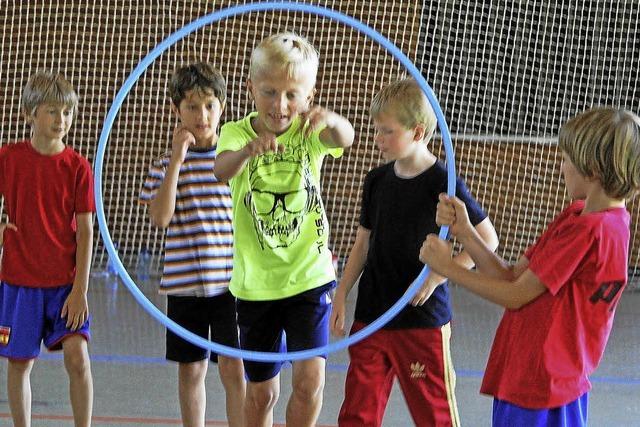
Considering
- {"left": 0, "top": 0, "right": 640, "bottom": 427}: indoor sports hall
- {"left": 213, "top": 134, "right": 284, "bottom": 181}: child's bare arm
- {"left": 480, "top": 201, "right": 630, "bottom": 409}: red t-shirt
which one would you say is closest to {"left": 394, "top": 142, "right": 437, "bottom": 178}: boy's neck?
{"left": 213, "top": 134, "right": 284, "bottom": 181}: child's bare arm

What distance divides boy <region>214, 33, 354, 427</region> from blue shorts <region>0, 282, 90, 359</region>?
741mm

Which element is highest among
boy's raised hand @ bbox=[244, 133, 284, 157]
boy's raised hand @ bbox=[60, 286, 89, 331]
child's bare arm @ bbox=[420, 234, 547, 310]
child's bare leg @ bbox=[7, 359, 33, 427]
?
boy's raised hand @ bbox=[244, 133, 284, 157]

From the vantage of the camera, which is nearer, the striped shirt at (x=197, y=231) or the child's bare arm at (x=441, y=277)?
the child's bare arm at (x=441, y=277)

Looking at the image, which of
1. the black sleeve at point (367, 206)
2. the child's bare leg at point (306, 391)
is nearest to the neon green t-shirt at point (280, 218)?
the black sleeve at point (367, 206)

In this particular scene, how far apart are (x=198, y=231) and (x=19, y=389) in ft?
2.91

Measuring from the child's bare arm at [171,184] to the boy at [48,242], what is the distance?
35 centimetres

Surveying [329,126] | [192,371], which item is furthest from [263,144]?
[192,371]

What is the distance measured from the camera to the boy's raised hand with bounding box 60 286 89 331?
135 inches

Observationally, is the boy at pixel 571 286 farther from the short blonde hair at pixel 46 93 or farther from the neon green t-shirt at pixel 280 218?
the short blonde hair at pixel 46 93

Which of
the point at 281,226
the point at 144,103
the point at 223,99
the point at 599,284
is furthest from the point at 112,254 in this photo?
the point at 144,103

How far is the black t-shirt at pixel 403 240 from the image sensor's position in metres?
2.97

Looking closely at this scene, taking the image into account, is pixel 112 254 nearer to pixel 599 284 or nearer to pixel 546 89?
pixel 599 284

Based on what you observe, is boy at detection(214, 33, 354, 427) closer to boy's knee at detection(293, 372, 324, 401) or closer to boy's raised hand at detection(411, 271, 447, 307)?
boy's knee at detection(293, 372, 324, 401)


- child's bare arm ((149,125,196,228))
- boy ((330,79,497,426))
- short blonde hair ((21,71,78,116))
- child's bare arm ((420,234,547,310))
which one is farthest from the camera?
short blonde hair ((21,71,78,116))
